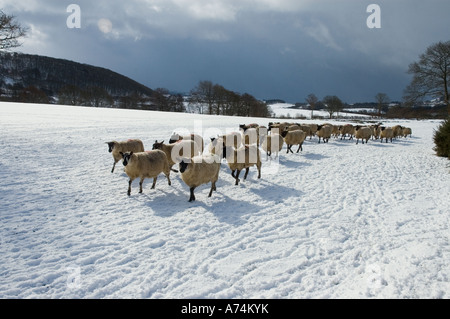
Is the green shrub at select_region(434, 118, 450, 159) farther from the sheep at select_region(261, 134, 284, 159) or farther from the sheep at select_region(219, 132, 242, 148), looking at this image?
the sheep at select_region(219, 132, 242, 148)

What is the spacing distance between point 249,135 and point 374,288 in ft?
42.8

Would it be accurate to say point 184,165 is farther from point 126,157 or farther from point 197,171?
point 126,157

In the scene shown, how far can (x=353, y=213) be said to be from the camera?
23.8 feet

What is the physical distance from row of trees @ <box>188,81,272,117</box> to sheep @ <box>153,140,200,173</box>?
64.3 m

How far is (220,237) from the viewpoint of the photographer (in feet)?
19.1

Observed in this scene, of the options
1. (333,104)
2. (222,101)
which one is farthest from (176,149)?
(333,104)

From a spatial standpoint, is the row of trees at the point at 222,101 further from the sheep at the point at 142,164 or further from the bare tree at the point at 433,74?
the sheep at the point at 142,164

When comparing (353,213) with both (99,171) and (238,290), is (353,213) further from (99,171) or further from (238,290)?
(99,171)

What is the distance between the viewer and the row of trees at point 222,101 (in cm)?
7481

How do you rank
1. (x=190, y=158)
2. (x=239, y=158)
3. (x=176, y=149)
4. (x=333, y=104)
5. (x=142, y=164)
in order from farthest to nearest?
(x=333, y=104) < (x=176, y=149) < (x=239, y=158) < (x=142, y=164) < (x=190, y=158)

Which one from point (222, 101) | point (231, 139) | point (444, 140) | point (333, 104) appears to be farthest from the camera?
point (333, 104)

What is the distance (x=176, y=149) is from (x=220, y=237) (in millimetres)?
5624

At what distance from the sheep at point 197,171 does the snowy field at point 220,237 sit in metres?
0.60

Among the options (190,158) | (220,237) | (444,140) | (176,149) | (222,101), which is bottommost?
(220,237)
